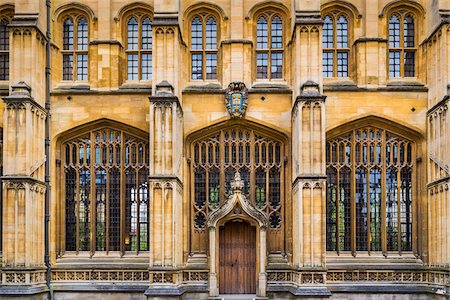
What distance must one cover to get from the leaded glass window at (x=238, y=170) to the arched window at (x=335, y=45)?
3424 mm

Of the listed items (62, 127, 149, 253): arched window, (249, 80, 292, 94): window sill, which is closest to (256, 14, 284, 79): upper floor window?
(249, 80, 292, 94): window sill

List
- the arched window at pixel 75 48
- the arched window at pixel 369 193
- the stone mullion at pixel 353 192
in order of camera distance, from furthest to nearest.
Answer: the arched window at pixel 75 48 → the arched window at pixel 369 193 → the stone mullion at pixel 353 192

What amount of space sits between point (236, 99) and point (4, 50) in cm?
885

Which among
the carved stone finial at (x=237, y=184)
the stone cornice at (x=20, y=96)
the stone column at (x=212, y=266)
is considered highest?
the stone cornice at (x=20, y=96)

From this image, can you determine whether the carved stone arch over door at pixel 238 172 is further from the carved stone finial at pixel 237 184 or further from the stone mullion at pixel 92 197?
the stone mullion at pixel 92 197

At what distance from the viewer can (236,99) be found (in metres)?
23.5

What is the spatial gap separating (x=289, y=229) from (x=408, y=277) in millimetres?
4444

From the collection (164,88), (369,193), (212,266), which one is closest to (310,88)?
(369,193)

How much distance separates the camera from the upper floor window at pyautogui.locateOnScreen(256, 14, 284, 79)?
24.5m

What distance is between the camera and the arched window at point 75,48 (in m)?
24.6

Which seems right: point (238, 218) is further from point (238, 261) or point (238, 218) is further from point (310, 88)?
point (310, 88)

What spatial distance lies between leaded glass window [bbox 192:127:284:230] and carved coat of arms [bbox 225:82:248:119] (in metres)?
0.85

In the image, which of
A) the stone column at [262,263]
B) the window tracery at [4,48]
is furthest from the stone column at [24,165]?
the stone column at [262,263]

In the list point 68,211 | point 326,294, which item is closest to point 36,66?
point 68,211
